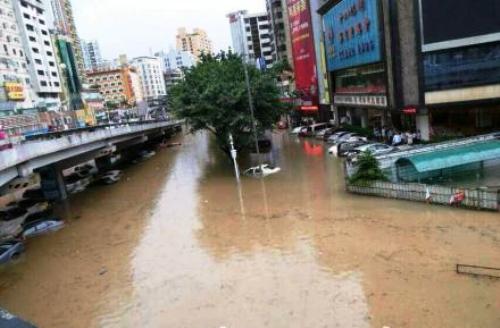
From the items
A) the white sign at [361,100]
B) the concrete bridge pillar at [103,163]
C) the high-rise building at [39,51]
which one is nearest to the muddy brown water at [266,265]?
the white sign at [361,100]

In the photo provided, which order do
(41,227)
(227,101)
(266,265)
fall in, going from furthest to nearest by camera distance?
(227,101) → (41,227) → (266,265)

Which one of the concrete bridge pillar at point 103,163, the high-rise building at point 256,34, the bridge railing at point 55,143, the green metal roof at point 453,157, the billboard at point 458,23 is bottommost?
the concrete bridge pillar at point 103,163

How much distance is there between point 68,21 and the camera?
125 metres

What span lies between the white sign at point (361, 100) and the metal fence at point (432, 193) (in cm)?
1524

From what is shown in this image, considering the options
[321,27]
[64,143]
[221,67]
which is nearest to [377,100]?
[221,67]

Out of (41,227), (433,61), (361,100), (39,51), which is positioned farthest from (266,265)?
(39,51)

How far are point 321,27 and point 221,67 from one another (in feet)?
70.1

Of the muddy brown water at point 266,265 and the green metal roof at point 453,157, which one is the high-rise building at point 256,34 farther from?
the green metal roof at point 453,157

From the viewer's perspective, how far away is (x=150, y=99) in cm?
17488

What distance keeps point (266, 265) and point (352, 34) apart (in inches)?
1219

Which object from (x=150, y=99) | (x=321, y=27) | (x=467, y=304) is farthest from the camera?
(x=150, y=99)

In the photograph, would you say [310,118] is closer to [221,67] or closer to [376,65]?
[376,65]

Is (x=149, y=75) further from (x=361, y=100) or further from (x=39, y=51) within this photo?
(x=361, y=100)

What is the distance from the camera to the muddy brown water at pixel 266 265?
1270 centimetres
